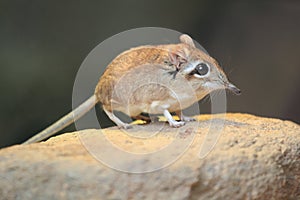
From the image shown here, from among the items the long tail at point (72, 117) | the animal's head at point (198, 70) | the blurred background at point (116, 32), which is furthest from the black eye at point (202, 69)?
the blurred background at point (116, 32)

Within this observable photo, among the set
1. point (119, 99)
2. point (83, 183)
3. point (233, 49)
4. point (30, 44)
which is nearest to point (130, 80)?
point (119, 99)

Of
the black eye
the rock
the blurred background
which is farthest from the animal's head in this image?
the blurred background

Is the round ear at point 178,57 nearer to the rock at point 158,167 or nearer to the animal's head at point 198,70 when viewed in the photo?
the animal's head at point 198,70

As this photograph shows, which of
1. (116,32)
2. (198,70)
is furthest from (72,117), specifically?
(198,70)

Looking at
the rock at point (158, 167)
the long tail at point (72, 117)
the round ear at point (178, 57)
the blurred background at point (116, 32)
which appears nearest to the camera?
the rock at point (158, 167)

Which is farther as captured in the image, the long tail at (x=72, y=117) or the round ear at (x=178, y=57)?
the long tail at (x=72, y=117)

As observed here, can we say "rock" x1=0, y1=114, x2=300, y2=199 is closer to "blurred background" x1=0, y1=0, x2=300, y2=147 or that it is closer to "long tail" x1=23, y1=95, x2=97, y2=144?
"long tail" x1=23, y1=95, x2=97, y2=144

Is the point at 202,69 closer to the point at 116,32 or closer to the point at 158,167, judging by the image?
the point at 158,167
